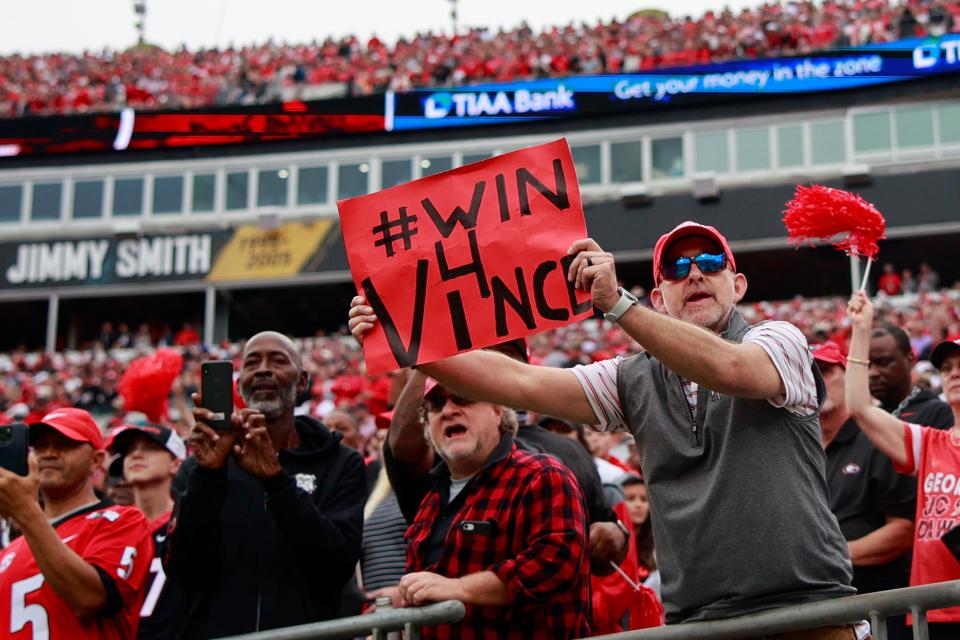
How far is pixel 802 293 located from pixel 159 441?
23443mm

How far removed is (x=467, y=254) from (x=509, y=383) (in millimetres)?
373

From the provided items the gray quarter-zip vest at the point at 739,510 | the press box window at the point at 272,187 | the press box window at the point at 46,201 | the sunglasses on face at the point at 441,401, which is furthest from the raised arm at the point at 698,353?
the press box window at the point at 46,201

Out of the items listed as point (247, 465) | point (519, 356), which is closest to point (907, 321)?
point (519, 356)

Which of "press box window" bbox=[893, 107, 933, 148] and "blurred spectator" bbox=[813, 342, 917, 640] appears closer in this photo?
"blurred spectator" bbox=[813, 342, 917, 640]

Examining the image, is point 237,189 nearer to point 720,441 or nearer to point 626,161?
point 626,161

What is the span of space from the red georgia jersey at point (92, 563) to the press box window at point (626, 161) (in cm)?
2288

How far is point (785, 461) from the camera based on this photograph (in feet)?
8.31

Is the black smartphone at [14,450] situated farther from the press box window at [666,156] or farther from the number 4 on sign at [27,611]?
the press box window at [666,156]

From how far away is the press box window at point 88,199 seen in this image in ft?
91.8

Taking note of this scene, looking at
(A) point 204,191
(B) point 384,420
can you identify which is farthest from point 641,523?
(A) point 204,191

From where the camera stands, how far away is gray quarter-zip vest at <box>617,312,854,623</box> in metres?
2.47

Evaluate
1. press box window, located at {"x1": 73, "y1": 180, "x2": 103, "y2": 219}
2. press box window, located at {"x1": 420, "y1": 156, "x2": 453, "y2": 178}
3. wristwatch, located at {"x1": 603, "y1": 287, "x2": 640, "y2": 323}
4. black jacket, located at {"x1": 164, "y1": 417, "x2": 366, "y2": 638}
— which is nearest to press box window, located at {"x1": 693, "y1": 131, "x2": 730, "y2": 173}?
press box window, located at {"x1": 420, "y1": 156, "x2": 453, "y2": 178}

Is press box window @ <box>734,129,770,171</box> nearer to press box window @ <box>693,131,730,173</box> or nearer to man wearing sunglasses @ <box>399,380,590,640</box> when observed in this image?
press box window @ <box>693,131,730,173</box>

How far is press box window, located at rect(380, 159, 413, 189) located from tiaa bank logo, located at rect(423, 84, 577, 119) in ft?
4.45
